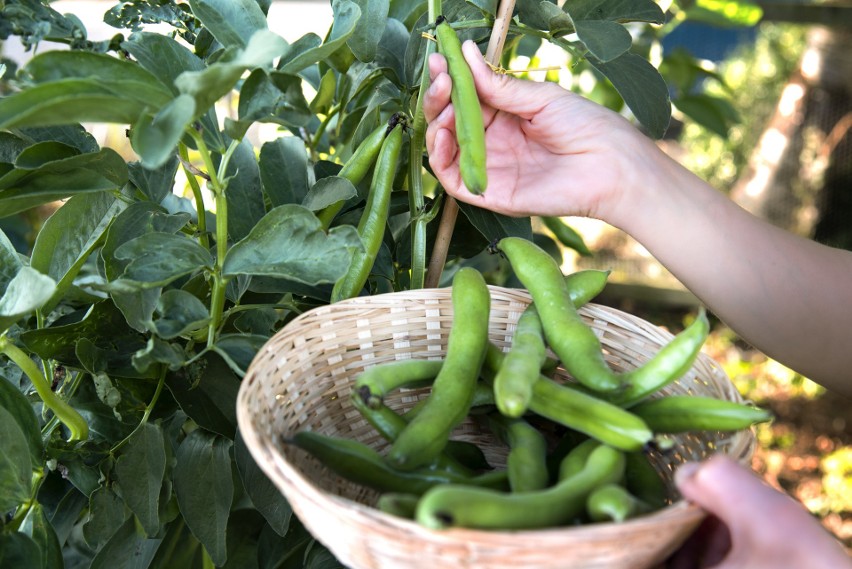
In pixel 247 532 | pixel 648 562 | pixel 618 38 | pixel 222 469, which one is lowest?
pixel 247 532

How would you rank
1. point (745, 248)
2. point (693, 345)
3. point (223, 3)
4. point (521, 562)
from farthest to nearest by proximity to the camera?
point (745, 248)
point (223, 3)
point (693, 345)
point (521, 562)

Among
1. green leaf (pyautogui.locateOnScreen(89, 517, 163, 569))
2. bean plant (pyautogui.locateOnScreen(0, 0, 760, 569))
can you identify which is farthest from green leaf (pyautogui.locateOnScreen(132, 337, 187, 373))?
green leaf (pyautogui.locateOnScreen(89, 517, 163, 569))

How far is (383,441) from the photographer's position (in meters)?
0.76

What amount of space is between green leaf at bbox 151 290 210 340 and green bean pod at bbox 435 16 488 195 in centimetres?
24

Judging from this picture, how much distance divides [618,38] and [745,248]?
0.90 feet

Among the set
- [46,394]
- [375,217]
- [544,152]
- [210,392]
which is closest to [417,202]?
[375,217]

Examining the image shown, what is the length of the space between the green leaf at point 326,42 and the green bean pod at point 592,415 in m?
0.30

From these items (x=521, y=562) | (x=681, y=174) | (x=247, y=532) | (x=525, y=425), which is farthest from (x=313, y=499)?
(x=681, y=174)

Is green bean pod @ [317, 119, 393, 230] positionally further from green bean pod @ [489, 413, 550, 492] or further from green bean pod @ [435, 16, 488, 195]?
green bean pod @ [489, 413, 550, 492]

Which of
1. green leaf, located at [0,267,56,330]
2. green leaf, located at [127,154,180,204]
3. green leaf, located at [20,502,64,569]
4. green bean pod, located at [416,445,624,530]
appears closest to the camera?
green bean pod, located at [416,445,624,530]

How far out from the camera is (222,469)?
2.36ft

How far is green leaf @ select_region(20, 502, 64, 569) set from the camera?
0.65 meters

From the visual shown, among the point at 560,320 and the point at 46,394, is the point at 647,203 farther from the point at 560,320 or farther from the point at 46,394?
the point at 46,394

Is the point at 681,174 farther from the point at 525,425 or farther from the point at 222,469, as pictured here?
the point at 222,469
